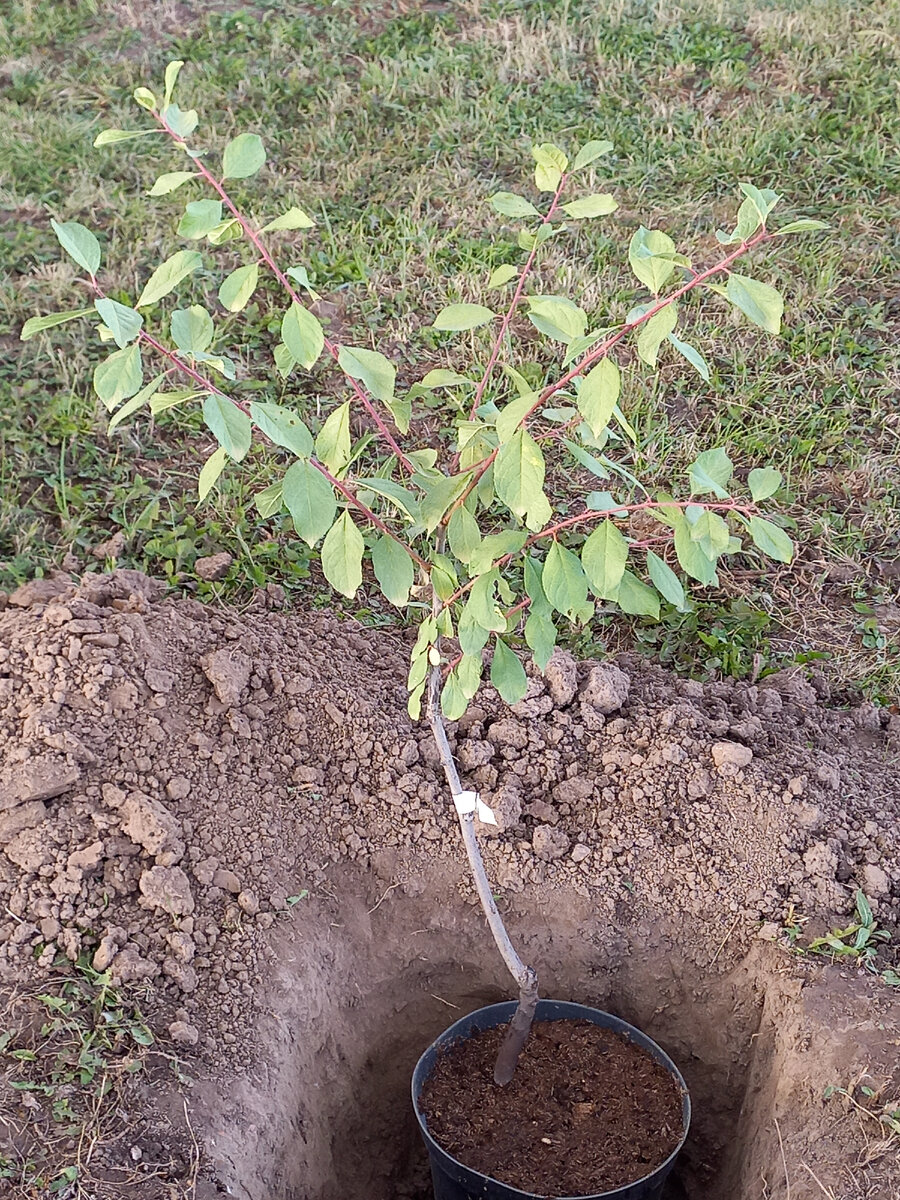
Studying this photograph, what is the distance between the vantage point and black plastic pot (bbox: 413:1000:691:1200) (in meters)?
2.09

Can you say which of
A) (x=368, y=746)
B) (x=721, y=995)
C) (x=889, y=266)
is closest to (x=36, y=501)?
(x=368, y=746)

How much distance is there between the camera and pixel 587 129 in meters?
4.54

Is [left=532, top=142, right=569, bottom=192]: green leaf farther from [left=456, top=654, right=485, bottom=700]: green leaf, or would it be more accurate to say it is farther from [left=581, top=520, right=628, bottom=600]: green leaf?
[left=456, top=654, right=485, bottom=700]: green leaf

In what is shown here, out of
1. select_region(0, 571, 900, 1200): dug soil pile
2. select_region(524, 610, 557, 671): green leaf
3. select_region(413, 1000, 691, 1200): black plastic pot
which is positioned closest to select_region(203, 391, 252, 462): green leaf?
select_region(524, 610, 557, 671): green leaf

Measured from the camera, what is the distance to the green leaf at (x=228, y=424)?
146 centimetres

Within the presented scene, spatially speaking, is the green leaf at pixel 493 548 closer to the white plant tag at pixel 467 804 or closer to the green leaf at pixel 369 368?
the green leaf at pixel 369 368

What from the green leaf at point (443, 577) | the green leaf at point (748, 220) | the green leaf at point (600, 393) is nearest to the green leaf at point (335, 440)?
the green leaf at point (443, 577)

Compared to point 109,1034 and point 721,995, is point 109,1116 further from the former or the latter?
point 721,995

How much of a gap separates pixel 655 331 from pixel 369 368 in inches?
14.8

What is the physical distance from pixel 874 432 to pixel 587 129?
1.86 m

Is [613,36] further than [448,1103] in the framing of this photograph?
Yes

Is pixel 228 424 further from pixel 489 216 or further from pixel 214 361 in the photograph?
pixel 489 216

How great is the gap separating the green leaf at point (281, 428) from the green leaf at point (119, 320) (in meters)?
0.18

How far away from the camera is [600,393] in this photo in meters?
1.40
